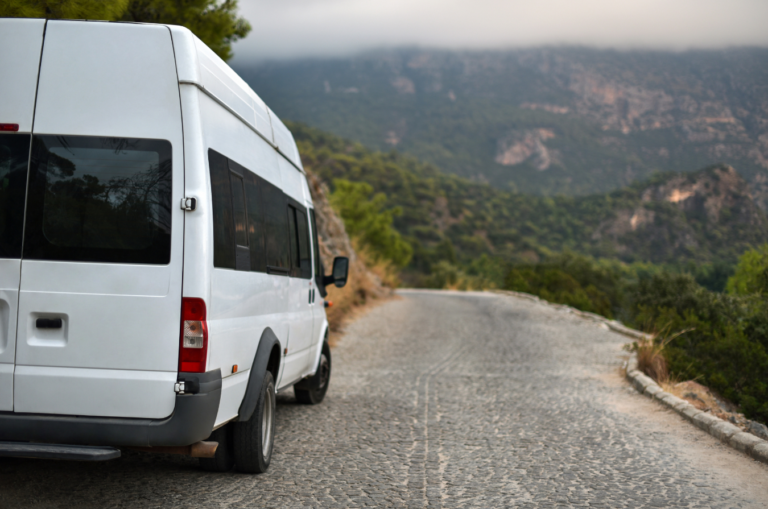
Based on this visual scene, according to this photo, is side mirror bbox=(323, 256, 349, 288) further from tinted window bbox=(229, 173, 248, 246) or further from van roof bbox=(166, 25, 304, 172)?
tinted window bbox=(229, 173, 248, 246)

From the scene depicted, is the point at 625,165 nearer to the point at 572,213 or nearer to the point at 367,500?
the point at 572,213

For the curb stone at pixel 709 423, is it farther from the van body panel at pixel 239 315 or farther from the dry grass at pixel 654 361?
the van body panel at pixel 239 315

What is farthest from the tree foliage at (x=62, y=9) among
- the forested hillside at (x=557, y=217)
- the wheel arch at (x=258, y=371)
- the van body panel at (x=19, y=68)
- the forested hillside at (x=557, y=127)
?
the forested hillside at (x=557, y=127)

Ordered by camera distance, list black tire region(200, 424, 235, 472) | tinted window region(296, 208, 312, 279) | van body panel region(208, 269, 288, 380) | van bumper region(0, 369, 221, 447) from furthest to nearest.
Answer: tinted window region(296, 208, 312, 279) < black tire region(200, 424, 235, 472) < van body panel region(208, 269, 288, 380) < van bumper region(0, 369, 221, 447)

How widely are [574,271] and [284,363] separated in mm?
46047

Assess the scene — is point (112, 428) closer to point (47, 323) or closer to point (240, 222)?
point (47, 323)

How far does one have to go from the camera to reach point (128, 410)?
3.34 metres

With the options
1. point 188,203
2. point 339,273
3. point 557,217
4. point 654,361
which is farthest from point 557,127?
point 188,203

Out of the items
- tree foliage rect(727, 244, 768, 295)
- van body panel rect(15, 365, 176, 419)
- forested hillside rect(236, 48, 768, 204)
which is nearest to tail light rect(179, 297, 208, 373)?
van body panel rect(15, 365, 176, 419)

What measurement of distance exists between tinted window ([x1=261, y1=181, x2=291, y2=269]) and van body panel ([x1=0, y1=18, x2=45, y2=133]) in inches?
68.7

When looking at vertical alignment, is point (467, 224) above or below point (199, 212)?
above

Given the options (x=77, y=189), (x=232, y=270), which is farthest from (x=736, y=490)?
(x=77, y=189)

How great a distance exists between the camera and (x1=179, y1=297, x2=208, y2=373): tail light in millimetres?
3375

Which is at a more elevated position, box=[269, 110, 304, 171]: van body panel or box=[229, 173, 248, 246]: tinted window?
box=[269, 110, 304, 171]: van body panel
